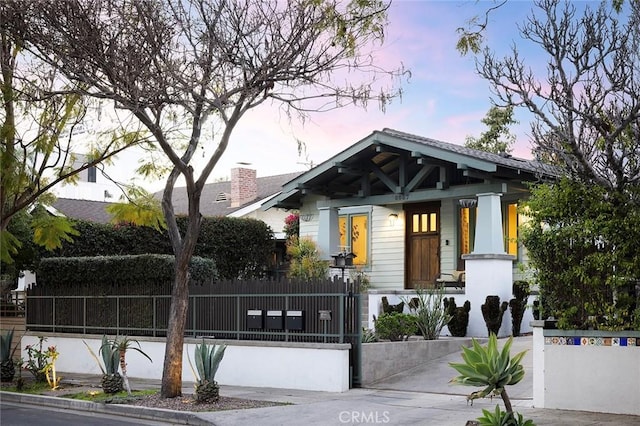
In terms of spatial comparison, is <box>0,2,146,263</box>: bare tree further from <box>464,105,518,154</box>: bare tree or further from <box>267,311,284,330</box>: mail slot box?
<box>464,105,518,154</box>: bare tree

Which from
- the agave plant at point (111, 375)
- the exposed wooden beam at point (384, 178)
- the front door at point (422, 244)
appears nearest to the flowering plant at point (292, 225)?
the front door at point (422, 244)

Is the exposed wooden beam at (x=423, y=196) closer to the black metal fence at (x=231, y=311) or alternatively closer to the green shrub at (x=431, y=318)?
the green shrub at (x=431, y=318)

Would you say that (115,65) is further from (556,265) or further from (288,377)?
(556,265)

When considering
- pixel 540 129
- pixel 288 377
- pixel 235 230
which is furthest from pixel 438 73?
pixel 235 230

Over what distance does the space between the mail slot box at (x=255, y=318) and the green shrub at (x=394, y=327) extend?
268 centimetres

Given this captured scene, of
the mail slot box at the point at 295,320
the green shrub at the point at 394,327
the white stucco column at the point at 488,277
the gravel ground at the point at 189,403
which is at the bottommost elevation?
the gravel ground at the point at 189,403

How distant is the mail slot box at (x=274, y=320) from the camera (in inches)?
658

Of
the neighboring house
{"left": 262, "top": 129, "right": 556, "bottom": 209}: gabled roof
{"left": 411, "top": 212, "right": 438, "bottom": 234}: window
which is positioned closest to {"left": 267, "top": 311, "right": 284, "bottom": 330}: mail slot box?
{"left": 262, "top": 129, "right": 556, "bottom": 209}: gabled roof

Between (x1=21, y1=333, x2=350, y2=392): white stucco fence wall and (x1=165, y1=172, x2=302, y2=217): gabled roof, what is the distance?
17953mm

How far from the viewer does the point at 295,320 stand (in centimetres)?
1645

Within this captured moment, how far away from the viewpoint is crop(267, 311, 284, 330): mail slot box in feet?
54.9

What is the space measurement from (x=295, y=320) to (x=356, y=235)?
37.6 feet

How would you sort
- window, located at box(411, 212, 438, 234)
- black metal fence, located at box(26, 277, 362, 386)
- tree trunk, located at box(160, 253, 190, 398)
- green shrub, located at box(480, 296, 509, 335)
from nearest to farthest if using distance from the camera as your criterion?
tree trunk, located at box(160, 253, 190, 398) → black metal fence, located at box(26, 277, 362, 386) → green shrub, located at box(480, 296, 509, 335) → window, located at box(411, 212, 438, 234)

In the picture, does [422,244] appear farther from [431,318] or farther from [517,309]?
[431,318]
